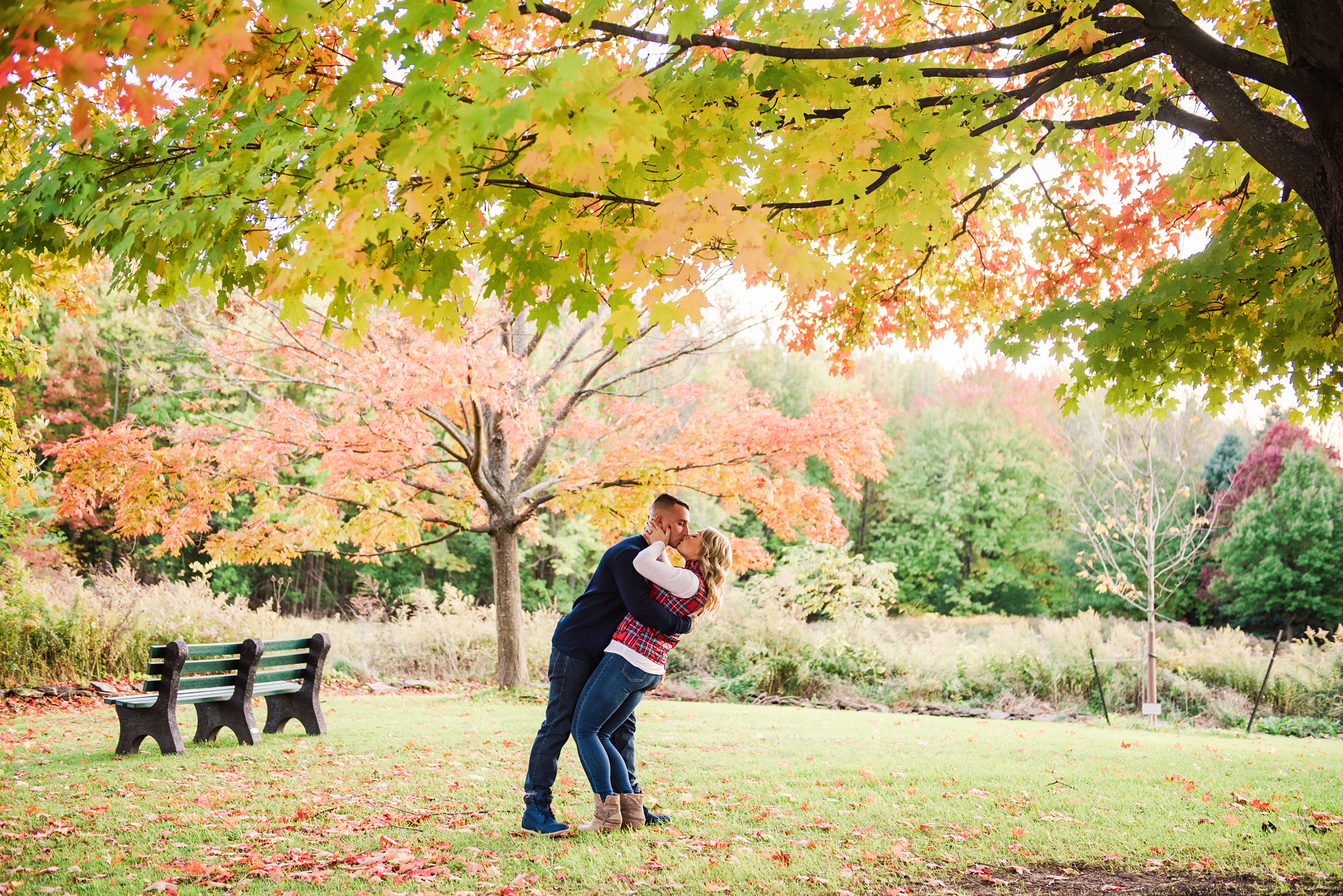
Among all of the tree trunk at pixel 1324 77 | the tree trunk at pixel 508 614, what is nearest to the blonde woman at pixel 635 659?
the tree trunk at pixel 1324 77

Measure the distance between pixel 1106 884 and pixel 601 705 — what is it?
2548 millimetres

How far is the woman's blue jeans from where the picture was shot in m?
4.46

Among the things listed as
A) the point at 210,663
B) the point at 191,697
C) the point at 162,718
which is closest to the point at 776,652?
the point at 210,663

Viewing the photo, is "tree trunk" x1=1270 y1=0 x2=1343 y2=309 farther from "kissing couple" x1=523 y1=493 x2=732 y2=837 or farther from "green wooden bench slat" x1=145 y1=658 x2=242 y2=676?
"green wooden bench slat" x1=145 y1=658 x2=242 y2=676

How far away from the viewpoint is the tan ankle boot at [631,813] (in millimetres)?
4688

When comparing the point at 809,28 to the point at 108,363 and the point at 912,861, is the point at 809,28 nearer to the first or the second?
the point at 912,861

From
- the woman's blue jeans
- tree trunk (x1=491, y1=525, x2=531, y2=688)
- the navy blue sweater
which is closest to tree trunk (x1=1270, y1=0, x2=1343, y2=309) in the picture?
the navy blue sweater

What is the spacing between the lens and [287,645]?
8156 mm

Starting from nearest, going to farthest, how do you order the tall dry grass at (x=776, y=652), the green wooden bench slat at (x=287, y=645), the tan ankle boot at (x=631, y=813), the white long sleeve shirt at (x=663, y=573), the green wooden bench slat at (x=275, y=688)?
the white long sleeve shirt at (x=663, y=573) → the tan ankle boot at (x=631, y=813) → the green wooden bench slat at (x=275, y=688) → the green wooden bench slat at (x=287, y=645) → the tall dry grass at (x=776, y=652)

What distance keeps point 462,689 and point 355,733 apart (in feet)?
17.8

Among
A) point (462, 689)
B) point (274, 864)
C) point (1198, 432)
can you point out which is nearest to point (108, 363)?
point (462, 689)

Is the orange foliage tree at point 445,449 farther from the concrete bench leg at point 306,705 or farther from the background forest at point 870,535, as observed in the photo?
the concrete bench leg at point 306,705

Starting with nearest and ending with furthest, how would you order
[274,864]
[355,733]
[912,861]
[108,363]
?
[274,864], [912,861], [355,733], [108,363]

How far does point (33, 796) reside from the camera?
5.35 meters
